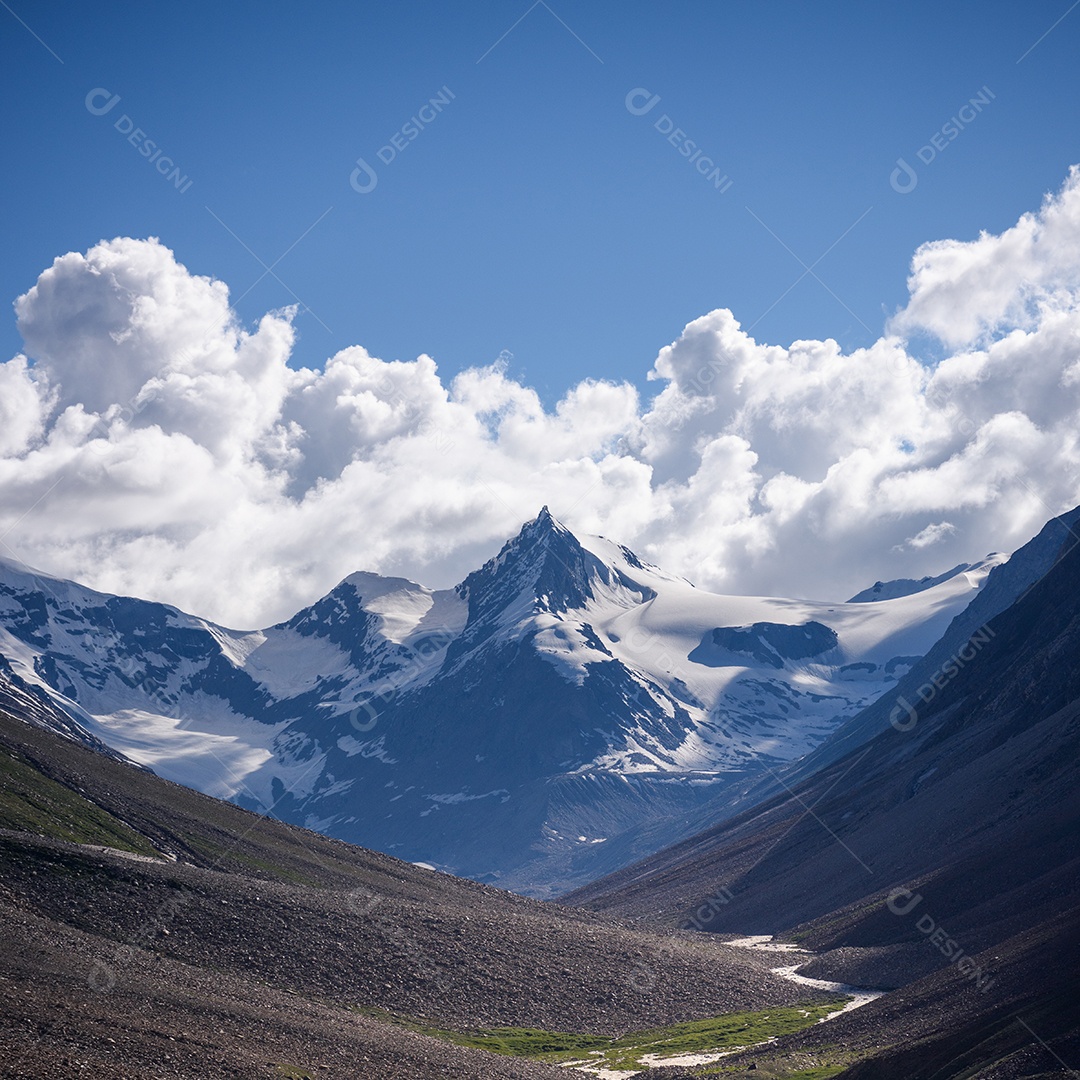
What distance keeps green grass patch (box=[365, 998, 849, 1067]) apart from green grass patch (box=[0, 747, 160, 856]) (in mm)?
34240

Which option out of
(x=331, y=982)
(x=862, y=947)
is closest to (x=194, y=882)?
(x=331, y=982)

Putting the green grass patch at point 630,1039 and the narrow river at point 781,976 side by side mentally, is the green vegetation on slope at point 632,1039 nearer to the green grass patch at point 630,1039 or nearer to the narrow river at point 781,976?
the green grass patch at point 630,1039

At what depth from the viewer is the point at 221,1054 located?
5691 cm

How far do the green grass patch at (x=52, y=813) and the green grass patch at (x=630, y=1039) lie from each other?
3424cm

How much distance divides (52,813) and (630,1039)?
5298 centimetres

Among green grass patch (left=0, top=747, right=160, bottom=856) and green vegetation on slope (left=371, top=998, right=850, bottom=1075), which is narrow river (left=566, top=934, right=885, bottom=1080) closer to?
green vegetation on slope (left=371, top=998, right=850, bottom=1075)

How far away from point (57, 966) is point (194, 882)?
95.6 ft

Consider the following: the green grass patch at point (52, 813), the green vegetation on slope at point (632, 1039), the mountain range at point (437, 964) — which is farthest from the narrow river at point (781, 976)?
the green grass patch at point (52, 813)

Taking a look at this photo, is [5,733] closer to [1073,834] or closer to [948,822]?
[1073,834]

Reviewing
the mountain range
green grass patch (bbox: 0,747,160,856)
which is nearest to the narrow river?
the mountain range

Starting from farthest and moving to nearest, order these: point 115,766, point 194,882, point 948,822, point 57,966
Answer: point 948,822 → point 115,766 → point 194,882 → point 57,966

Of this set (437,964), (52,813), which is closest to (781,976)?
(437,964)

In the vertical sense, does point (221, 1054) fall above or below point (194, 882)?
below

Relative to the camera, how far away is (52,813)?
106 meters
